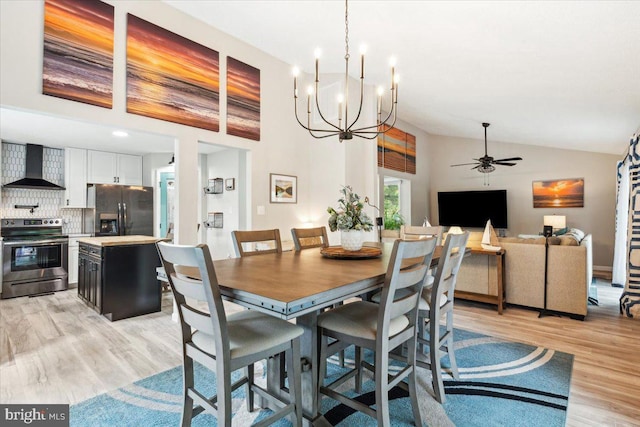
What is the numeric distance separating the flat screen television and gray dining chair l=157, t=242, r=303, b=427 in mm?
7277

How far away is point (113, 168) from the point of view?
18.5 ft

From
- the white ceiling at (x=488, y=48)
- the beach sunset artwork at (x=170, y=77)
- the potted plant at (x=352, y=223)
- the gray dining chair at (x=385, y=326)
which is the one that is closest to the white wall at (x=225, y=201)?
the beach sunset artwork at (x=170, y=77)

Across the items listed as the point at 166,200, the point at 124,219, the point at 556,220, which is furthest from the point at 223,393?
the point at 556,220

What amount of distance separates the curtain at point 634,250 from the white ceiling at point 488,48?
730mm

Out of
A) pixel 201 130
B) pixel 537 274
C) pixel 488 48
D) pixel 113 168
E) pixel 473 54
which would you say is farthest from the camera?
pixel 113 168

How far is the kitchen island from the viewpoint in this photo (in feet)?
11.3

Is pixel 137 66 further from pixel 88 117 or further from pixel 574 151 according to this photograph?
pixel 574 151

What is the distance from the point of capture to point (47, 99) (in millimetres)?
2670

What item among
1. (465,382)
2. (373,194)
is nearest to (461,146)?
(373,194)

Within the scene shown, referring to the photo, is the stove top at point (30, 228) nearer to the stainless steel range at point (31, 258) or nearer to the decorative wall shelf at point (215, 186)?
the stainless steel range at point (31, 258)

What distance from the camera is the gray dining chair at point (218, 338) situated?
4.11 ft

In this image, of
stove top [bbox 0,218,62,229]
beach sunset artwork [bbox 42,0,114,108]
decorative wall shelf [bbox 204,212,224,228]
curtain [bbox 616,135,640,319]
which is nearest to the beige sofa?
curtain [bbox 616,135,640,319]

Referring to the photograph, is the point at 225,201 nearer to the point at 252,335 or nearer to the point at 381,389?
the point at 252,335

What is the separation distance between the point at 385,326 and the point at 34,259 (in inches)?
206
